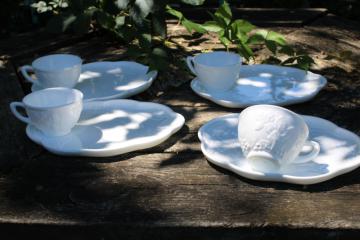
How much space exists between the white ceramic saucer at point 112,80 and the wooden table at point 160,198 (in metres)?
0.25

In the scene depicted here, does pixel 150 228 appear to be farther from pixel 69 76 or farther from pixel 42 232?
pixel 69 76

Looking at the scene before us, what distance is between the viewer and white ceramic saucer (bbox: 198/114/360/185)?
1.03 metres

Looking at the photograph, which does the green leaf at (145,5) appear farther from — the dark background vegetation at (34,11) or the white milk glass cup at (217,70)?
the dark background vegetation at (34,11)

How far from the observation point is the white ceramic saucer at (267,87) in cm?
142

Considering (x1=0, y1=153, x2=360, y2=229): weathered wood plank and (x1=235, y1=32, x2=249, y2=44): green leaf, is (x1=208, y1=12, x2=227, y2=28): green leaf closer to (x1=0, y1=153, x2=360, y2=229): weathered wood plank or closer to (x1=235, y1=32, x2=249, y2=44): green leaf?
(x1=235, y1=32, x2=249, y2=44): green leaf

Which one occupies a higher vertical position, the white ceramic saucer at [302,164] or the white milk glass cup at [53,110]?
the white milk glass cup at [53,110]

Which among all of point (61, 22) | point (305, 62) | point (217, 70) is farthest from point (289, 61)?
point (61, 22)

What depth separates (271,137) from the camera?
102 centimetres

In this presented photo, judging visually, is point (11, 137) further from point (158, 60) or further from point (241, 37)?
point (241, 37)

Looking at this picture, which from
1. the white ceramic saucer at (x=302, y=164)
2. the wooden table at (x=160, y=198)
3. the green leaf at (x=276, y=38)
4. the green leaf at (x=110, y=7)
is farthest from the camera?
the green leaf at (x=110, y=7)

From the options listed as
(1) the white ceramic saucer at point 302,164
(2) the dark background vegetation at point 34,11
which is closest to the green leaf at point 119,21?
(1) the white ceramic saucer at point 302,164

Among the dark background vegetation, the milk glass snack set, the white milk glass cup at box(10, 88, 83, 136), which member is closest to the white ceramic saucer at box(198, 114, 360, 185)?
the milk glass snack set

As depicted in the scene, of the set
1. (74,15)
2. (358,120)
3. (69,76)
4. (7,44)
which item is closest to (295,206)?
(358,120)

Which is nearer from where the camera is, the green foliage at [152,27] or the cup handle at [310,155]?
the cup handle at [310,155]
